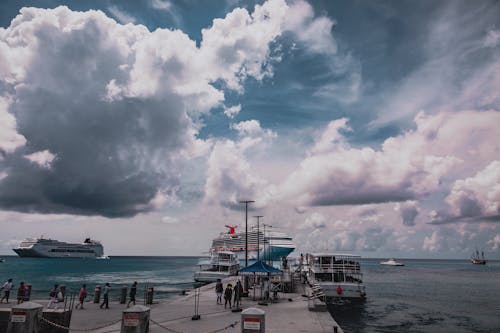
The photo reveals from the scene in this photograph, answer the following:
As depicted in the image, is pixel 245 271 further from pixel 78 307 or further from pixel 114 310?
pixel 78 307

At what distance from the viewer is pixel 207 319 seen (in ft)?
56.4

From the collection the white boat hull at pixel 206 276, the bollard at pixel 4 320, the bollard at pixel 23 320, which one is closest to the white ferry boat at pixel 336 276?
the white boat hull at pixel 206 276

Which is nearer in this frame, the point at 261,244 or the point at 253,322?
the point at 253,322

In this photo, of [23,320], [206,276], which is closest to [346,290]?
[206,276]

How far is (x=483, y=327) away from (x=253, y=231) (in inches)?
3763

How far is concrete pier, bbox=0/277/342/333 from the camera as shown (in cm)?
1468

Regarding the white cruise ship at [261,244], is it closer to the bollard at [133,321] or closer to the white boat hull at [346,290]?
the white boat hull at [346,290]

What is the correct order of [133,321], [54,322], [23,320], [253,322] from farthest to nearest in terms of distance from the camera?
[54,322] < [23,320] < [133,321] < [253,322]

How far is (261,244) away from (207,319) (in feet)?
311

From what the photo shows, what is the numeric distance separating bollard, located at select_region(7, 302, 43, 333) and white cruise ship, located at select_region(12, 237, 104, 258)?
203393 mm

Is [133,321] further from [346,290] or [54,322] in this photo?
[346,290]

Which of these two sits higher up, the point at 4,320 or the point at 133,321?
the point at 133,321

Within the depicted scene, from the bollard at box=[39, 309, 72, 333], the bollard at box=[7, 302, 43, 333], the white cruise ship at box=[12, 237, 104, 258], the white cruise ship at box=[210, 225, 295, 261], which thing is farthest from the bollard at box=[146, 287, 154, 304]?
the white cruise ship at box=[12, 237, 104, 258]

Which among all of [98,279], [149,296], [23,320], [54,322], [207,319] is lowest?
[98,279]
